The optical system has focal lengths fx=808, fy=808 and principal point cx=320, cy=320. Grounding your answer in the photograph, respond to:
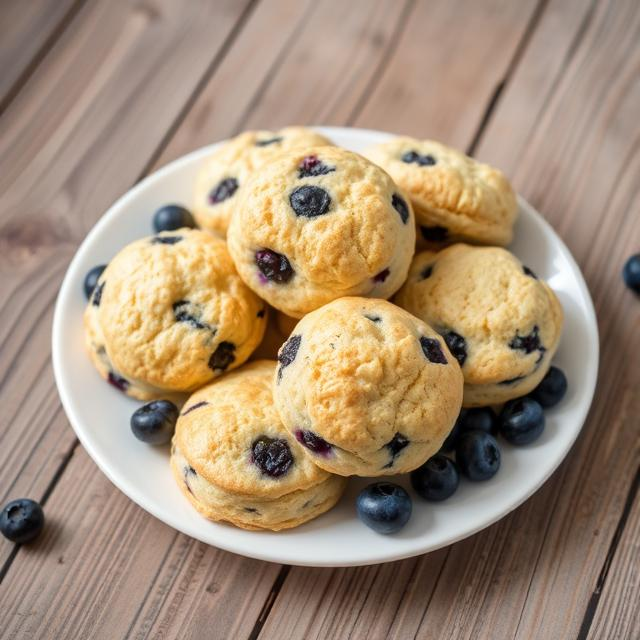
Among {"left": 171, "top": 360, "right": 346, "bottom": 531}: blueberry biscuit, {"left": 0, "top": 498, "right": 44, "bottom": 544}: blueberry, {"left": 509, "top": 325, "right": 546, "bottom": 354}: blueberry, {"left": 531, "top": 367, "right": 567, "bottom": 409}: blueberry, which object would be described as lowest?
{"left": 0, "top": 498, "right": 44, "bottom": 544}: blueberry

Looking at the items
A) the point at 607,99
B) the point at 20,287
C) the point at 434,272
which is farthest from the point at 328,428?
the point at 607,99

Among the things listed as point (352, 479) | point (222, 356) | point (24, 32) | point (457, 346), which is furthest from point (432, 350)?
point (24, 32)

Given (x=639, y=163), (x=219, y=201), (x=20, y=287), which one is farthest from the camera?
(x=639, y=163)

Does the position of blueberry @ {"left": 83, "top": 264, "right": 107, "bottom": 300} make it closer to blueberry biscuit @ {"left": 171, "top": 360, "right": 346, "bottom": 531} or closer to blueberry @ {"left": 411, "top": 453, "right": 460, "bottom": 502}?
blueberry biscuit @ {"left": 171, "top": 360, "right": 346, "bottom": 531}

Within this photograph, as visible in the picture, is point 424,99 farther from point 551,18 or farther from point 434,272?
point 434,272

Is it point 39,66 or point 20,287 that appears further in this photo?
point 39,66

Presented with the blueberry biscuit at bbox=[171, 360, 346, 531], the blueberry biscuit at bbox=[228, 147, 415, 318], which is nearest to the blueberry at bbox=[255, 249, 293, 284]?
the blueberry biscuit at bbox=[228, 147, 415, 318]
